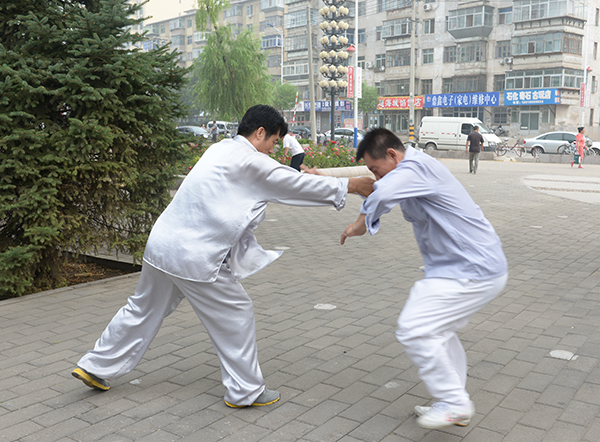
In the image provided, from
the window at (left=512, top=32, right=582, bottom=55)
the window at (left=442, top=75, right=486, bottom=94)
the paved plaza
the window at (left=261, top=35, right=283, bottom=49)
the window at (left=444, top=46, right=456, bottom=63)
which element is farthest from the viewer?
the window at (left=261, top=35, right=283, bottom=49)

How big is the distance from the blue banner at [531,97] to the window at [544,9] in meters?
5.99

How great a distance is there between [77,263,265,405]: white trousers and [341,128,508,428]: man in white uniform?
87 cm

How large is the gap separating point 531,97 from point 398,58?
616 inches

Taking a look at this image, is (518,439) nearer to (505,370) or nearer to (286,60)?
(505,370)

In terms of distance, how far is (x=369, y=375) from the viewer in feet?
13.0

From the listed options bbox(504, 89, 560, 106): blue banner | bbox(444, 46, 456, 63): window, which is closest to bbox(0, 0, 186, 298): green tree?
bbox(504, 89, 560, 106): blue banner

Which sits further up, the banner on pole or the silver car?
the banner on pole

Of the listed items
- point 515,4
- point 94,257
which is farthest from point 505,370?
point 515,4

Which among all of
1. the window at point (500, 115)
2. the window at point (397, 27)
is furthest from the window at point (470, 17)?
the window at point (500, 115)

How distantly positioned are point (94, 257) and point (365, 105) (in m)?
53.7

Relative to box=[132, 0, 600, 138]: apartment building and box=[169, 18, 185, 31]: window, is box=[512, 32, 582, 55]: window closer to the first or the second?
box=[132, 0, 600, 138]: apartment building

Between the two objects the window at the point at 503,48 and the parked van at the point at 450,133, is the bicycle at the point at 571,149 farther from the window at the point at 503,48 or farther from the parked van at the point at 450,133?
the window at the point at 503,48

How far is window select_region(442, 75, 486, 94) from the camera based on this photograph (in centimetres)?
5372

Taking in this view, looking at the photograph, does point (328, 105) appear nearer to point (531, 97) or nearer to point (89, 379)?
point (531, 97)
